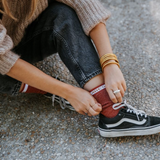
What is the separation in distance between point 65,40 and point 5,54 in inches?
11.0

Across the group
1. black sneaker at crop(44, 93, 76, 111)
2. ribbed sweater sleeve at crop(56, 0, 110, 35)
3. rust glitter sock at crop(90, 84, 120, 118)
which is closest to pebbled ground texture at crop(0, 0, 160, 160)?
black sneaker at crop(44, 93, 76, 111)

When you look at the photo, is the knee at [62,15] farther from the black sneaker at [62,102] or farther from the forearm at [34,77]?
the black sneaker at [62,102]

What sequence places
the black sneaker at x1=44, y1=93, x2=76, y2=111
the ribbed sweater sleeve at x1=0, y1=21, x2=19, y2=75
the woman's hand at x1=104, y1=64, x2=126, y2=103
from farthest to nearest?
the black sneaker at x1=44, y1=93, x2=76, y2=111 < the woman's hand at x1=104, y1=64, x2=126, y2=103 < the ribbed sweater sleeve at x1=0, y1=21, x2=19, y2=75

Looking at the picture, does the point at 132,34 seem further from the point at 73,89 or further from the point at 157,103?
the point at 73,89

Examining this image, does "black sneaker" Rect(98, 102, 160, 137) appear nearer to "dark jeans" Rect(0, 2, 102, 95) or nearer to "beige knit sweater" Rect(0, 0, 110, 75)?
"dark jeans" Rect(0, 2, 102, 95)

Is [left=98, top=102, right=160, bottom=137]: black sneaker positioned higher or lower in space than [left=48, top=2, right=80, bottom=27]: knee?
lower

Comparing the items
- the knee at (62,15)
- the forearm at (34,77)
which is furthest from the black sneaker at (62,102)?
the knee at (62,15)

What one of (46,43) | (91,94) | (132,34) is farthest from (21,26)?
(132,34)

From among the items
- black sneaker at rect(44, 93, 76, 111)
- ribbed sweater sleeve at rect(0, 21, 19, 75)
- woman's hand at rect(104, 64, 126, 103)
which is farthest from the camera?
black sneaker at rect(44, 93, 76, 111)

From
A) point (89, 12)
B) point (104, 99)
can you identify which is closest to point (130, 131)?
point (104, 99)

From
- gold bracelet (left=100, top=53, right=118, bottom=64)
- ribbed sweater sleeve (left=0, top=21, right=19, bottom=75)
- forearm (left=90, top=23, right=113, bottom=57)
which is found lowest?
gold bracelet (left=100, top=53, right=118, bottom=64)

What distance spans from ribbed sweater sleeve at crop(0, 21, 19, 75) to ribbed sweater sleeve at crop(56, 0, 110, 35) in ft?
1.20

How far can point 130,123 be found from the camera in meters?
1.07

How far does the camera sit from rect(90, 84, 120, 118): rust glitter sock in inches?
40.8
